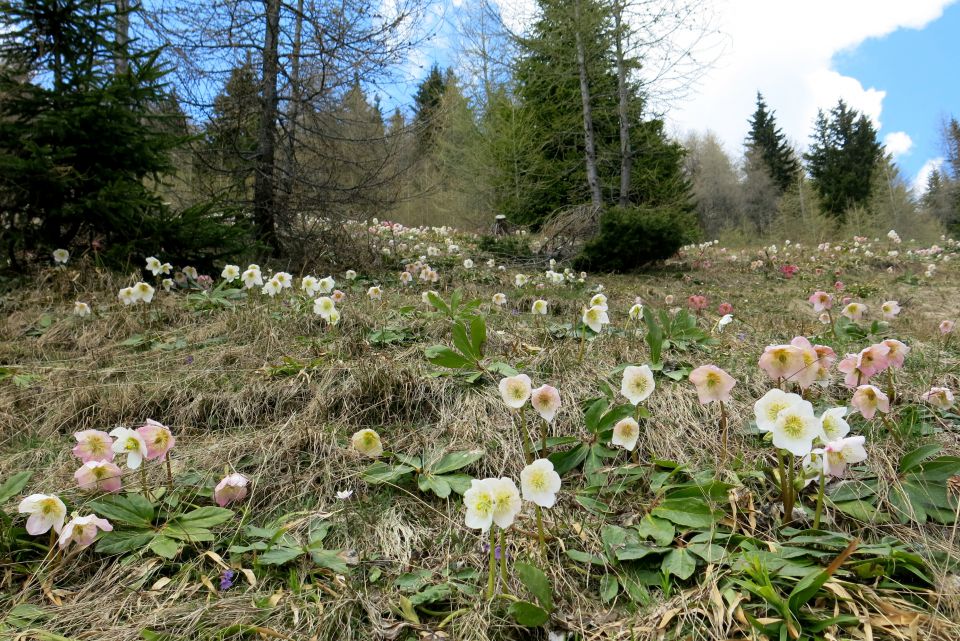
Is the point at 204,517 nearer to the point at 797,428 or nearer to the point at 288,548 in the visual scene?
the point at 288,548

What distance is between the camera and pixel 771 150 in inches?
1384

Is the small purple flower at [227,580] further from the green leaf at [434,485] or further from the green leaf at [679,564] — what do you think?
the green leaf at [679,564]

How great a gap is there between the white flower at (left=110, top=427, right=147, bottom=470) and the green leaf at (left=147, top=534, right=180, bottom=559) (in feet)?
0.71

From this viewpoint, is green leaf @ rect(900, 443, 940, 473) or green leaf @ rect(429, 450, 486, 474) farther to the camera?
green leaf @ rect(429, 450, 486, 474)

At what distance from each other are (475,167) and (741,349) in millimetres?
13640

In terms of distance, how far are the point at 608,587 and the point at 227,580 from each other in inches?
37.4

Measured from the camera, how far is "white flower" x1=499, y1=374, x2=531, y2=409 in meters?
1.48

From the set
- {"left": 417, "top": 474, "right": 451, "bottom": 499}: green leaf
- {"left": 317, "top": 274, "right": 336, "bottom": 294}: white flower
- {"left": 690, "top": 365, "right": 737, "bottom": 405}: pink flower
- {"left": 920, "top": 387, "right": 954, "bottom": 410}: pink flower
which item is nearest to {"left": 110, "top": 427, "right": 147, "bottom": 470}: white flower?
{"left": 417, "top": 474, "right": 451, "bottom": 499}: green leaf

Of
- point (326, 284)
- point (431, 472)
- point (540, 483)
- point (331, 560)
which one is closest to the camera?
point (540, 483)

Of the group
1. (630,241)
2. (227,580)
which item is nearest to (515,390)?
(227,580)

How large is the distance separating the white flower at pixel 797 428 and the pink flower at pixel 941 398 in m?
0.83

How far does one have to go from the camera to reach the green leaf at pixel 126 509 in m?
1.41

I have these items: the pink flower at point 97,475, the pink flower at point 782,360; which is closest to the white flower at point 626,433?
the pink flower at point 782,360

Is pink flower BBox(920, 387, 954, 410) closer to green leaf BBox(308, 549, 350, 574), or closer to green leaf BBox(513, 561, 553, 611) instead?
green leaf BBox(513, 561, 553, 611)
